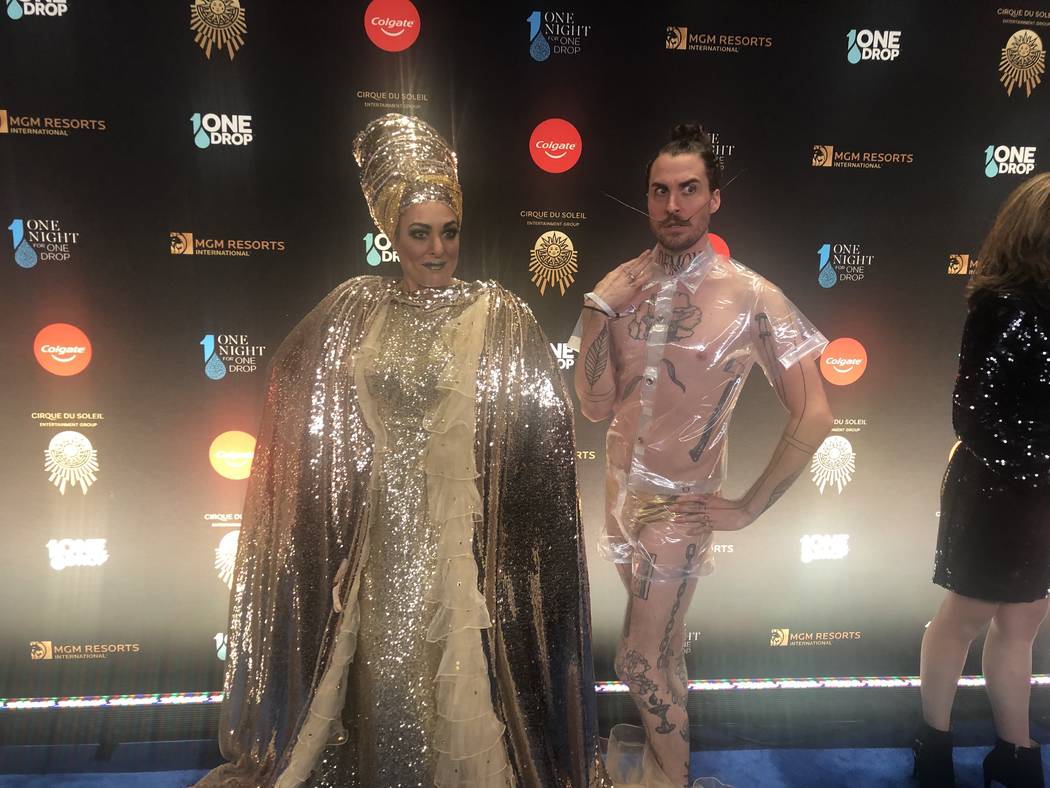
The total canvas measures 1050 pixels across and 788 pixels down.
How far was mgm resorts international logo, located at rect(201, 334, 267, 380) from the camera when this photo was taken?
8.36ft

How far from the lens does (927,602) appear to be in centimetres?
297

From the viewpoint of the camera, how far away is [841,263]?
265cm

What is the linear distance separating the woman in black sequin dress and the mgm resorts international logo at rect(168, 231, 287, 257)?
2551 mm

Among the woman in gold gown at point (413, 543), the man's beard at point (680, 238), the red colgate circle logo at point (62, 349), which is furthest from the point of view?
the red colgate circle logo at point (62, 349)

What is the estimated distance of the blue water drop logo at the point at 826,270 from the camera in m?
2.63

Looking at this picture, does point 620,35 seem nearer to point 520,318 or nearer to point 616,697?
point 520,318

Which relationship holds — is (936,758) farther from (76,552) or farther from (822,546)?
(76,552)

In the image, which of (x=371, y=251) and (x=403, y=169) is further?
(x=371, y=251)

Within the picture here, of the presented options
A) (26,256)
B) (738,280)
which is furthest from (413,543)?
(26,256)

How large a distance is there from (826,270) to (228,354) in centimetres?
248

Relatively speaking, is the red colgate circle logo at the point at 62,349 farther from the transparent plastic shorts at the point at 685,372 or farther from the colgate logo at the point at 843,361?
the colgate logo at the point at 843,361

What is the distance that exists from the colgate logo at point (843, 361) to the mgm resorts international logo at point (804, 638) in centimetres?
116

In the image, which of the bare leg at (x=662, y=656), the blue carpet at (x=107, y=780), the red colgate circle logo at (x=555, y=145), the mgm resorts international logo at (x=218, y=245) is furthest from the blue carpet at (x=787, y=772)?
the red colgate circle logo at (x=555, y=145)

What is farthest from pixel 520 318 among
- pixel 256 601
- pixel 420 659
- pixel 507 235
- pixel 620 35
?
pixel 620 35
